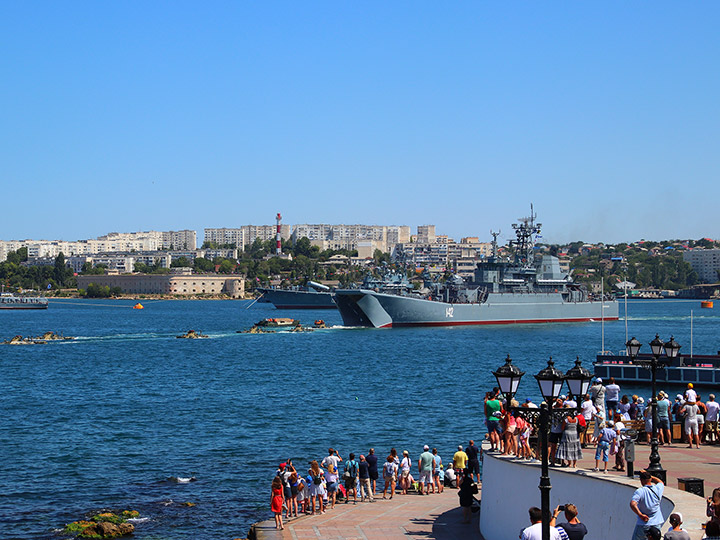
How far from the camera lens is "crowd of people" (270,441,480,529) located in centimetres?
1873

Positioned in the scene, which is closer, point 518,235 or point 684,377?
point 684,377

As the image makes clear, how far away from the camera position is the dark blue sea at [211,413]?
73.8ft

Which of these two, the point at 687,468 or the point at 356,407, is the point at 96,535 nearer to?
the point at 687,468

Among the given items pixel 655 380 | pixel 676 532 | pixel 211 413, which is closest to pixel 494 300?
pixel 211 413

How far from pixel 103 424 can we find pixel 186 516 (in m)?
14.1

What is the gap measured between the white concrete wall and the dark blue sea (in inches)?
262

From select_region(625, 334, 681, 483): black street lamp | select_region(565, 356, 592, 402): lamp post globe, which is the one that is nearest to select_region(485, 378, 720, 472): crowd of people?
select_region(625, 334, 681, 483): black street lamp

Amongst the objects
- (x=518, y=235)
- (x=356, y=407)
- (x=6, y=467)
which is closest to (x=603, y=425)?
(x=6, y=467)

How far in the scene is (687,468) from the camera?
48.5ft

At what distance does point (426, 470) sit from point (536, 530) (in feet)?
Result: 33.7

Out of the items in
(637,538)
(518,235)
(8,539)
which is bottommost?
(8,539)

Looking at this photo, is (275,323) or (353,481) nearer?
(353,481)

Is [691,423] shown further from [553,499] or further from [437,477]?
[437,477]

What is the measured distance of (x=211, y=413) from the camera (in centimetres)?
3638
